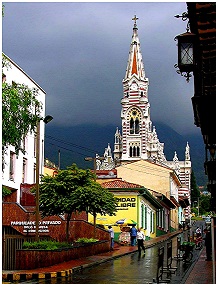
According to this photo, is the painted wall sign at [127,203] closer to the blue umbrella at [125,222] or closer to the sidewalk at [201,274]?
the blue umbrella at [125,222]

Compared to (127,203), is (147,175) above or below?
above

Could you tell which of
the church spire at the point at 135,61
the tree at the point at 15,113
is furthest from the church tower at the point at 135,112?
the tree at the point at 15,113

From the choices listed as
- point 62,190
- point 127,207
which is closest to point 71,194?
point 62,190

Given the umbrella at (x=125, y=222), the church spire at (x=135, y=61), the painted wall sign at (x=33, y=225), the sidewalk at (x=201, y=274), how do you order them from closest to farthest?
the sidewalk at (x=201, y=274), the painted wall sign at (x=33, y=225), the umbrella at (x=125, y=222), the church spire at (x=135, y=61)

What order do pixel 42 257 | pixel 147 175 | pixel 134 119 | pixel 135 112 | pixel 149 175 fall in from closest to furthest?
pixel 42 257 < pixel 147 175 < pixel 149 175 < pixel 135 112 < pixel 134 119

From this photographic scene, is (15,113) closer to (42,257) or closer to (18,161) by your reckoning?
(42,257)

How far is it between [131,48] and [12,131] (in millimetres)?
101264

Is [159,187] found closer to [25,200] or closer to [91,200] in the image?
[25,200]

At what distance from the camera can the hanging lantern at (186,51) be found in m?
12.2

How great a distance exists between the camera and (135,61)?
114m

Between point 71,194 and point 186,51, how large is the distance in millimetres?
16689

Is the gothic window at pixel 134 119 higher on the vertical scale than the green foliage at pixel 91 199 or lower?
higher

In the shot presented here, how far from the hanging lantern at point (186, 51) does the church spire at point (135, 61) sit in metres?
99.4

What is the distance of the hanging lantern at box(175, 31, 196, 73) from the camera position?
40.2 ft
